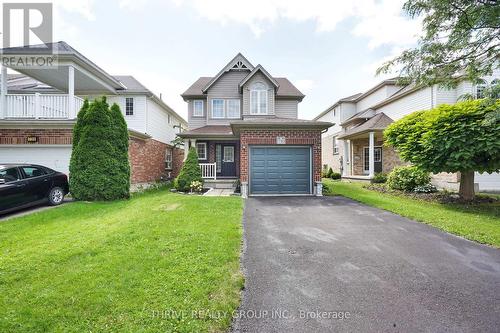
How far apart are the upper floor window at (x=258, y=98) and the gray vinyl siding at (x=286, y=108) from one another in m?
1.64

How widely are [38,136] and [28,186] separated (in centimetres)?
466

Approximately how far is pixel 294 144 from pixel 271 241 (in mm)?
7100

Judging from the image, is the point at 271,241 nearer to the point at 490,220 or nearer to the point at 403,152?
the point at 490,220

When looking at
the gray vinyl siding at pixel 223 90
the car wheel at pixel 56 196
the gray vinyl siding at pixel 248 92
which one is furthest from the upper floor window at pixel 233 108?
the car wheel at pixel 56 196

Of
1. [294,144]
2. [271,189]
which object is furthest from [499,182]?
[271,189]

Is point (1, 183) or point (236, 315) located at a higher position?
point (1, 183)

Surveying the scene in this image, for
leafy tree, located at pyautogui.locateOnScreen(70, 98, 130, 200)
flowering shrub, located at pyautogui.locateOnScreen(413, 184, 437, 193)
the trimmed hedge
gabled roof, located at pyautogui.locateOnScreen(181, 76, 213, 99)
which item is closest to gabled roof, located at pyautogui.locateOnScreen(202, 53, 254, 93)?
gabled roof, located at pyautogui.locateOnScreen(181, 76, 213, 99)

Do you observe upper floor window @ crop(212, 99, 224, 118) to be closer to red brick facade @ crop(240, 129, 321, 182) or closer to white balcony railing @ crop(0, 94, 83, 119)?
red brick facade @ crop(240, 129, 321, 182)

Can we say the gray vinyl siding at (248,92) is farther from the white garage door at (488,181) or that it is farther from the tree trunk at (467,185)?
the white garage door at (488,181)

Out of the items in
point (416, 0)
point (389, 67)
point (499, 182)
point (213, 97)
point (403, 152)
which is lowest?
point (499, 182)

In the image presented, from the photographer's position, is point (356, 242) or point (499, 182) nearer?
point (356, 242)

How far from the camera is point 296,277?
386 cm

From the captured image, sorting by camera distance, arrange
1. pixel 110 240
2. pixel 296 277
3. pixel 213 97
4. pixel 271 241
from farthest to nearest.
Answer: pixel 213 97
pixel 271 241
pixel 110 240
pixel 296 277

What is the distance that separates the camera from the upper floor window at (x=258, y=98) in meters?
17.6
